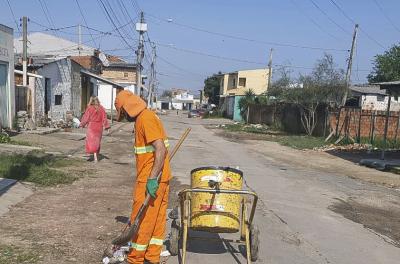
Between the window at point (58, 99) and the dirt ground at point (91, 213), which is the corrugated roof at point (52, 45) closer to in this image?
the window at point (58, 99)

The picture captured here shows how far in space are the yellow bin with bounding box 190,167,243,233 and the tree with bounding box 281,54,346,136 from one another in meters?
24.0

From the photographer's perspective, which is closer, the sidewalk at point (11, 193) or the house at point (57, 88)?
the sidewalk at point (11, 193)

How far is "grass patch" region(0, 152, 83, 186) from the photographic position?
30.7 feet

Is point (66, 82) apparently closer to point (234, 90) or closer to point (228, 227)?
point (228, 227)

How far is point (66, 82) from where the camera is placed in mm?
28266

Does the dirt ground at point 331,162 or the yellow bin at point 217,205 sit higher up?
the yellow bin at point 217,205

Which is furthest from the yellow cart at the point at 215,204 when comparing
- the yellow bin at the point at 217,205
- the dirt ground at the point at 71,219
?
the dirt ground at the point at 71,219

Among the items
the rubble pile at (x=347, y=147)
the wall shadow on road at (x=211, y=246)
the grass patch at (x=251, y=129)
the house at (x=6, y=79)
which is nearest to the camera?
the wall shadow on road at (x=211, y=246)

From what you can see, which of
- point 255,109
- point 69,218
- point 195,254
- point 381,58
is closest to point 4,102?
point 69,218

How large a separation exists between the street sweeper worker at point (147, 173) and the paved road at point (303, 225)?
0.74 m

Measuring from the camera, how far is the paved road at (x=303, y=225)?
5913 millimetres

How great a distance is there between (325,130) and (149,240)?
23.9 m

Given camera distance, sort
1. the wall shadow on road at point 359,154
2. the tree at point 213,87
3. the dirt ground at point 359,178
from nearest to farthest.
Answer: the dirt ground at point 359,178 → the wall shadow on road at point 359,154 → the tree at point 213,87

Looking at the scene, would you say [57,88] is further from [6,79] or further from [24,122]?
[6,79]
